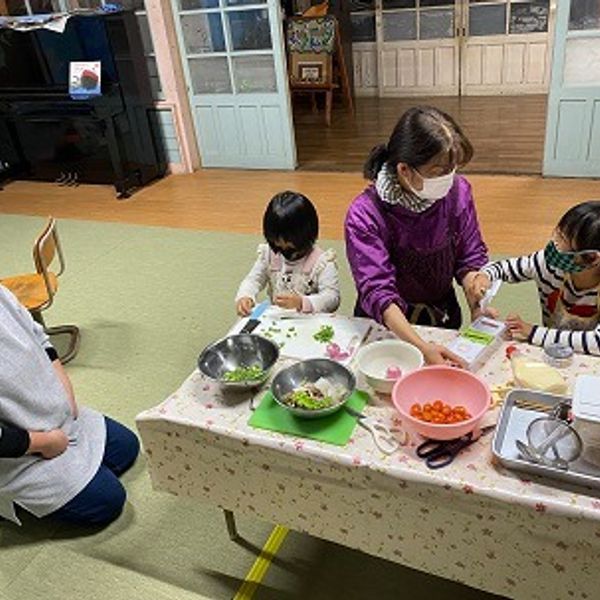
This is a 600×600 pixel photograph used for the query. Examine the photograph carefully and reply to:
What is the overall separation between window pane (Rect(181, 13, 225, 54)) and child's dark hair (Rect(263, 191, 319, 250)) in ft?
10.3

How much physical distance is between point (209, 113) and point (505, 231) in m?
2.58

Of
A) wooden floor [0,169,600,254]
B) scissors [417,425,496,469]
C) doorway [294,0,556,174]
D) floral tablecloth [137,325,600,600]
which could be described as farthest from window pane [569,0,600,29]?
scissors [417,425,496,469]

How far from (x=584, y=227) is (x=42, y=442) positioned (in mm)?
1478

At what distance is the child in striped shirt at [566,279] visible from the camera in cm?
140

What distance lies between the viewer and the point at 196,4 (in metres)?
4.31

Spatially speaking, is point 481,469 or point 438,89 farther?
point 438,89

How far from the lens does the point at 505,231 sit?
3248 millimetres

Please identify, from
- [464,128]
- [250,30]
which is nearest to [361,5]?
[464,128]

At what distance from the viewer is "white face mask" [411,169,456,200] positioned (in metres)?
1.39

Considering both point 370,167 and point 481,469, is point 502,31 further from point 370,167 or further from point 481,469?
point 481,469

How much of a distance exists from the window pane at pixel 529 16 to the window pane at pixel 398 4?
998mm

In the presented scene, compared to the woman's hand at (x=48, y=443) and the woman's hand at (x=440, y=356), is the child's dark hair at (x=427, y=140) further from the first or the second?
the woman's hand at (x=48, y=443)

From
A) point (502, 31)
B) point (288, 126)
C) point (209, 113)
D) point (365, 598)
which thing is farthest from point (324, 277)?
point (502, 31)

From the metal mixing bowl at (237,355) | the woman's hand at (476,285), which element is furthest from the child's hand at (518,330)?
the metal mixing bowl at (237,355)
